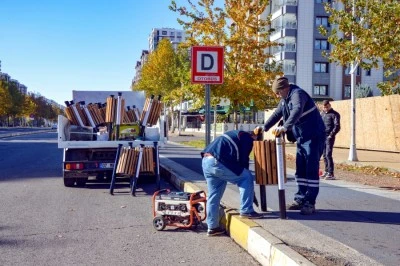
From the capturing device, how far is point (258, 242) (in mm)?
5324

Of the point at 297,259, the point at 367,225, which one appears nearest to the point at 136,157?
the point at 367,225

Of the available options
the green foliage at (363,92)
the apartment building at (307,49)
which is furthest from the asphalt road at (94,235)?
the apartment building at (307,49)

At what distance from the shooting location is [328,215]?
22.6 ft

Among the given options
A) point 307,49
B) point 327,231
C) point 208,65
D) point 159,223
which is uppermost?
point 307,49

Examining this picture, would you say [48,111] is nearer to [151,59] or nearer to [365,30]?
[151,59]

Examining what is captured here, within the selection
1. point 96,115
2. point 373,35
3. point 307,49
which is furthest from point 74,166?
point 307,49

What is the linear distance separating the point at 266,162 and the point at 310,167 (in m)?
0.72

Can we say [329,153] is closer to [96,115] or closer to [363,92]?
[96,115]

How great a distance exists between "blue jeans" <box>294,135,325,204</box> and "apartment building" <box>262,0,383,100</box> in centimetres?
4216

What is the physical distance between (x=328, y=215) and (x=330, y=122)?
16.0 ft

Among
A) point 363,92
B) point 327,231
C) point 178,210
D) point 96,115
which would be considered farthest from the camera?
point 363,92

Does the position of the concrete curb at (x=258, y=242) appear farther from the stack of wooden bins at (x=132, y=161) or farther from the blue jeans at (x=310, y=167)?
the stack of wooden bins at (x=132, y=161)

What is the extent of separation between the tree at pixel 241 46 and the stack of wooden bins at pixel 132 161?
35.6ft

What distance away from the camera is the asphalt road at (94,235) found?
539cm
